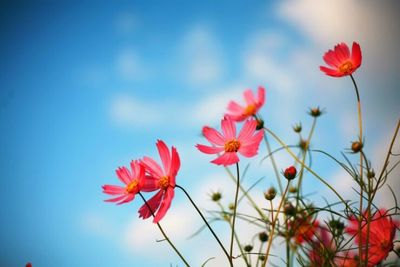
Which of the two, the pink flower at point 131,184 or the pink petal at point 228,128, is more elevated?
the pink petal at point 228,128

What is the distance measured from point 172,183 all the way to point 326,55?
58cm

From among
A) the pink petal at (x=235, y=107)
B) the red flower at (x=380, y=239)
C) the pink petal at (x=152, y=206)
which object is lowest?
the red flower at (x=380, y=239)

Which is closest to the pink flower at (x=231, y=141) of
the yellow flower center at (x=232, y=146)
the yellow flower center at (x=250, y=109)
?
the yellow flower center at (x=232, y=146)

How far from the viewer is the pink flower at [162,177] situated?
53cm

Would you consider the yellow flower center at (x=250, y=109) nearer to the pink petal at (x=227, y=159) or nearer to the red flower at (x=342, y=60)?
the red flower at (x=342, y=60)

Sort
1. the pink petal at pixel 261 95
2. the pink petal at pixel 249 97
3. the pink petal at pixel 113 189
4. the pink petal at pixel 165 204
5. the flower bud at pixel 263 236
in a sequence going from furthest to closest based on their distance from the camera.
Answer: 1. the pink petal at pixel 249 97
2. the pink petal at pixel 261 95
3. the flower bud at pixel 263 236
4. the pink petal at pixel 113 189
5. the pink petal at pixel 165 204

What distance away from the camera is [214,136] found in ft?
2.33

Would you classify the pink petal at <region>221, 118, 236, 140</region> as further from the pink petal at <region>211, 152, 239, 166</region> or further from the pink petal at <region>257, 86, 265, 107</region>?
the pink petal at <region>257, 86, 265, 107</region>

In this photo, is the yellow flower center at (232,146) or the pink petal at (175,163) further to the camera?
the yellow flower center at (232,146)

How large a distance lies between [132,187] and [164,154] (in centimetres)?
9

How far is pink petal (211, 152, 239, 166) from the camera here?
1.79 feet

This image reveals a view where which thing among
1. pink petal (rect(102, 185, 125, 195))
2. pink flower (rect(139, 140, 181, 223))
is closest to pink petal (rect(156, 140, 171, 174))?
pink flower (rect(139, 140, 181, 223))

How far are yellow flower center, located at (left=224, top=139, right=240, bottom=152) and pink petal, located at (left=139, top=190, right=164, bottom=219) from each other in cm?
17

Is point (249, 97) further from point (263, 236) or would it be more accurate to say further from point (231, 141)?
point (231, 141)
